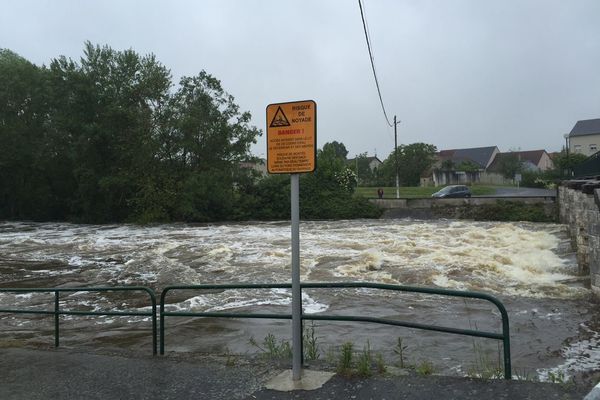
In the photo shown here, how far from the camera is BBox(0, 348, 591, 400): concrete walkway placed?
4328 millimetres

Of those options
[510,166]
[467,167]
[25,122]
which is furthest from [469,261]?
[467,167]

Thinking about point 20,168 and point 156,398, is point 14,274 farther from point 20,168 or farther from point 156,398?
point 20,168

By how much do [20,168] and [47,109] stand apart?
22.7ft

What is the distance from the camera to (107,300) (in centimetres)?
1467

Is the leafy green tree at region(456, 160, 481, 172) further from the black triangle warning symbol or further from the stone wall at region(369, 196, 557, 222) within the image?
the black triangle warning symbol

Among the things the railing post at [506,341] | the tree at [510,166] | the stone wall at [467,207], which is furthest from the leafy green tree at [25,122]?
the tree at [510,166]

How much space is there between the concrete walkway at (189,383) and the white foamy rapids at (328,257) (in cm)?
991

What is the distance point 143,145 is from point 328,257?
2639 centimetres

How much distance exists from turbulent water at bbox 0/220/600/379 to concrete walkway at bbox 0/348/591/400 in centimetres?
299

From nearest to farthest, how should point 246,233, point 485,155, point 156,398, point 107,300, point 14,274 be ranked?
1. point 156,398
2. point 107,300
3. point 14,274
4. point 246,233
5. point 485,155

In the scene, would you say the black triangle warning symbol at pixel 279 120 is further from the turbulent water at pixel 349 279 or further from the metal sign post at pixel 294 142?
the turbulent water at pixel 349 279

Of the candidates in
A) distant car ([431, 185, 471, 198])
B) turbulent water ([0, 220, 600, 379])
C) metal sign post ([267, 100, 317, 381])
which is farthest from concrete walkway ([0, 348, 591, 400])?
distant car ([431, 185, 471, 198])

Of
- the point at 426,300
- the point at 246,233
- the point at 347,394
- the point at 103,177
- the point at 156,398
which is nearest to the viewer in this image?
the point at 347,394

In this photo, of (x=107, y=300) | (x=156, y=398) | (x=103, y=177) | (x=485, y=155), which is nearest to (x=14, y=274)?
(x=107, y=300)
